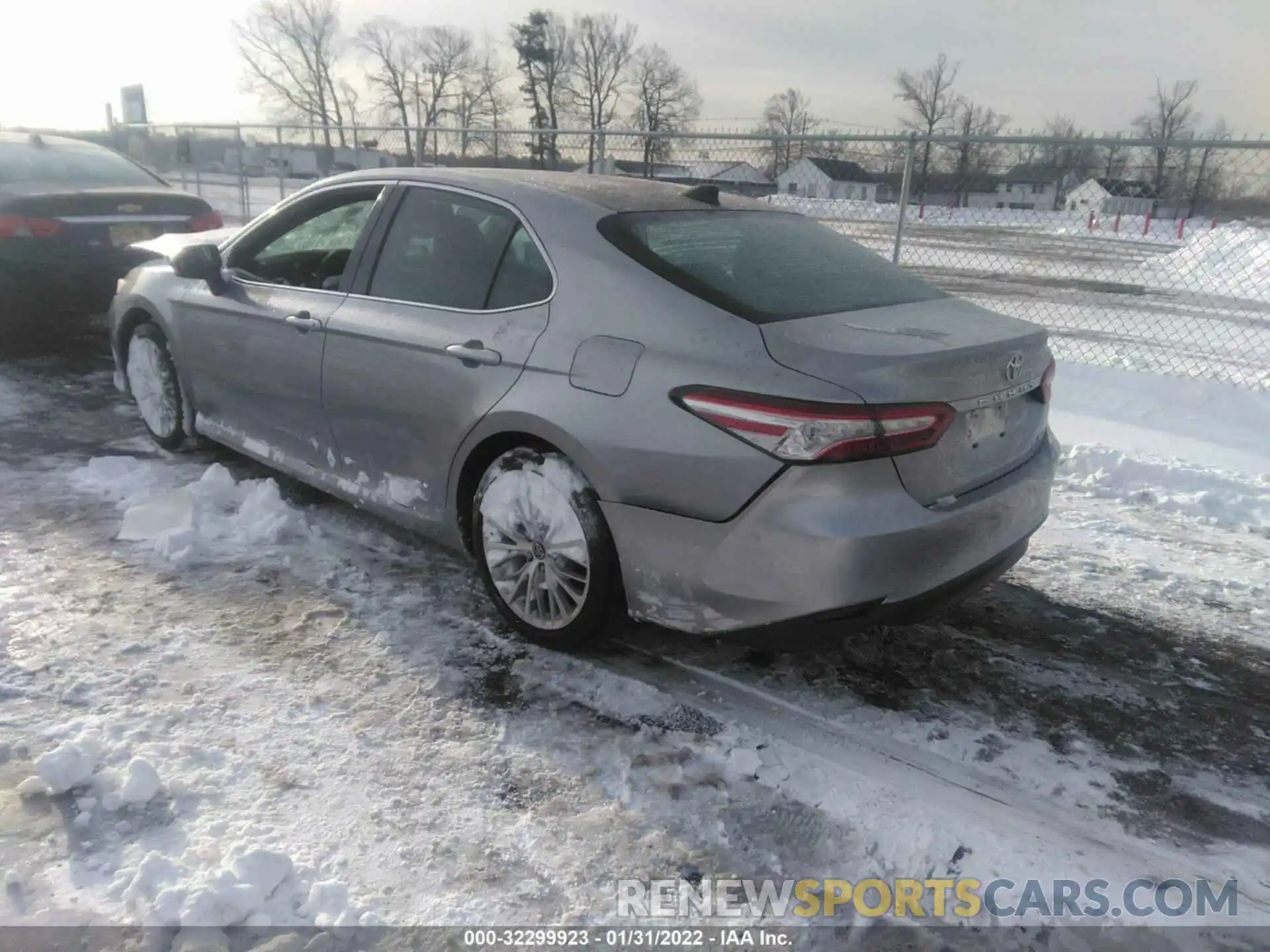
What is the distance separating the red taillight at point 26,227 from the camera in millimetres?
7023

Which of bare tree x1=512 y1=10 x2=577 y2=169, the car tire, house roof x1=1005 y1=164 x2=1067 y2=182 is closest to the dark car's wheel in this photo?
the car tire

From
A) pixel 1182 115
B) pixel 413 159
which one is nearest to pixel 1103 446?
pixel 413 159

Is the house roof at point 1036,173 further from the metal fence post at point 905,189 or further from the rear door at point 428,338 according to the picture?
the rear door at point 428,338

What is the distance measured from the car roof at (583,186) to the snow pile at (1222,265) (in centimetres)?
1289

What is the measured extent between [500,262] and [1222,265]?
57.5 feet

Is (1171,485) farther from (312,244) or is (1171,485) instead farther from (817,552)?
(312,244)

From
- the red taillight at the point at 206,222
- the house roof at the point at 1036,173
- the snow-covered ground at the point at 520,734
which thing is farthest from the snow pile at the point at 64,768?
the house roof at the point at 1036,173

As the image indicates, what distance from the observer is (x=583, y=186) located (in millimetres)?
3533

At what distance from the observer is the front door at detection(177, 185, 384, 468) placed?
4.00m

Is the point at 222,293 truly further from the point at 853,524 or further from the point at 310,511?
the point at 853,524

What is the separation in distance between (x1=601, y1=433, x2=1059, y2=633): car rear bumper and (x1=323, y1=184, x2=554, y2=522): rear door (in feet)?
2.42

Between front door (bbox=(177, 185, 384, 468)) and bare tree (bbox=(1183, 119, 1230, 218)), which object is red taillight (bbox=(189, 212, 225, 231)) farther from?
bare tree (bbox=(1183, 119, 1230, 218))

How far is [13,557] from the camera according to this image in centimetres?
391

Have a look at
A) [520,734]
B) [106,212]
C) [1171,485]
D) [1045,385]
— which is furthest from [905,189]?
[106,212]
